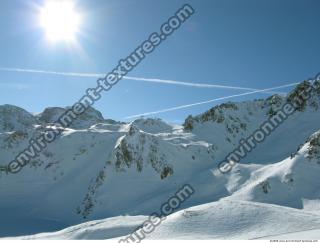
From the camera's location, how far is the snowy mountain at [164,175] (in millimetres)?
41594

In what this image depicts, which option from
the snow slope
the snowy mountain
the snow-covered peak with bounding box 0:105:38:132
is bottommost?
the snow slope

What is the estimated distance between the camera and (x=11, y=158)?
308ft

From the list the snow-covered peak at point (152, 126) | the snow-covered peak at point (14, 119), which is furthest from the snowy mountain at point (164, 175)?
the snow-covered peak at point (14, 119)

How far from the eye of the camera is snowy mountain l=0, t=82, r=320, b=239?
4159 cm

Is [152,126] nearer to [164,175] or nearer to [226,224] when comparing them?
[164,175]

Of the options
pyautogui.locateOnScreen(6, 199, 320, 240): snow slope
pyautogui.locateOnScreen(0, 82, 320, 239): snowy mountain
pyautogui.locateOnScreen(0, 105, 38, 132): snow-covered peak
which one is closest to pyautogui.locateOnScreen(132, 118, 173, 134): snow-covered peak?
pyautogui.locateOnScreen(0, 82, 320, 239): snowy mountain

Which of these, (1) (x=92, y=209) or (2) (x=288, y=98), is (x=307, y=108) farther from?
(1) (x=92, y=209)

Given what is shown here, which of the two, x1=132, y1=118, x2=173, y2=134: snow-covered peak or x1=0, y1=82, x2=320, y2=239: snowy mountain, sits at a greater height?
x1=132, y1=118, x2=173, y2=134: snow-covered peak

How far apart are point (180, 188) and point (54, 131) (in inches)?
1762

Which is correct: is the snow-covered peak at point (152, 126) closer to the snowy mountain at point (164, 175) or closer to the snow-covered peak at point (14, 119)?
the snowy mountain at point (164, 175)

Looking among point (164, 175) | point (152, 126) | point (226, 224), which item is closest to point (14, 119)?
point (152, 126)

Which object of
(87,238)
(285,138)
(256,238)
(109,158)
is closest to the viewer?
(256,238)

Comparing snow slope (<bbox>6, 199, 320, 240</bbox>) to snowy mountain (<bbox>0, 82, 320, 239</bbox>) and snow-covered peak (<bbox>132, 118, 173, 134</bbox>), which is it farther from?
snow-covered peak (<bbox>132, 118, 173, 134</bbox>)

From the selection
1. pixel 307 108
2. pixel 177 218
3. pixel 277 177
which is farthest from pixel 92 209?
pixel 307 108
